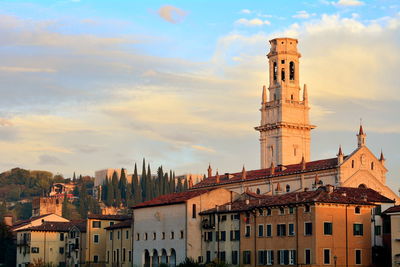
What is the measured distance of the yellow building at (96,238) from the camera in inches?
4023

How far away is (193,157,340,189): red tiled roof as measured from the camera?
3863 inches

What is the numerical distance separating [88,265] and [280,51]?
45379 millimetres

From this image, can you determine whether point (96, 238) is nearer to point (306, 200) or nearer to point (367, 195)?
point (367, 195)

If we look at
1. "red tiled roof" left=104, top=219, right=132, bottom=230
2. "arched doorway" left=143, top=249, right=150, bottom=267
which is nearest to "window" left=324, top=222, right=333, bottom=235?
"arched doorway" left=143, top=249, right=150, bottom=267

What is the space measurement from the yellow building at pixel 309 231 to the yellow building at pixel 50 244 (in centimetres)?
3515

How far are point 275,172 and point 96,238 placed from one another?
24.5m

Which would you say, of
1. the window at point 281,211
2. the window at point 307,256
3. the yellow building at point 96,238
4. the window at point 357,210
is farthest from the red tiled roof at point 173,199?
the window at point 357,210

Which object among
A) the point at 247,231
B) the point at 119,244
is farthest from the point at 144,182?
the point at 247,231

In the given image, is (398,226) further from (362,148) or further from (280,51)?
(280,51)

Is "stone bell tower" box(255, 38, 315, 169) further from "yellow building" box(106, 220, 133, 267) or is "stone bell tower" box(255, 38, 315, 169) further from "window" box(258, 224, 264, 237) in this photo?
"window" box(258, 224, 264, 237)

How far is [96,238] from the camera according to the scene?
10325cm

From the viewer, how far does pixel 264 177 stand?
10556 centimetres

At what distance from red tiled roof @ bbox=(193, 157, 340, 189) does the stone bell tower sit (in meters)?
9.48

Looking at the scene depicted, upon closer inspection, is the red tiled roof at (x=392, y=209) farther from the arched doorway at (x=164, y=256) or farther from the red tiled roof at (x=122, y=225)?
the red tiled roof at (x=122, y=225)
